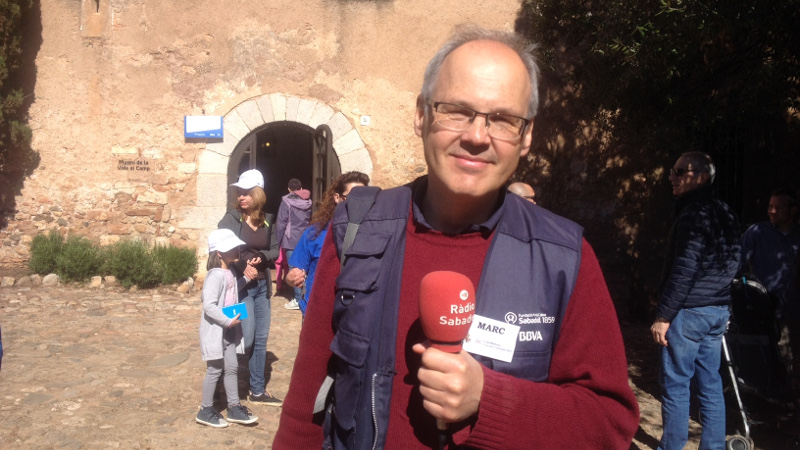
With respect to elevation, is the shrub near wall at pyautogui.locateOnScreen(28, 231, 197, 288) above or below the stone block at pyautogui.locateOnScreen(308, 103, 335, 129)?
below

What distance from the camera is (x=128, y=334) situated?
7.03m

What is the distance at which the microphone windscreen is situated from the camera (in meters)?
1.23

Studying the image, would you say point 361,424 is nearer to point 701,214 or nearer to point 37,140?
point 701,214

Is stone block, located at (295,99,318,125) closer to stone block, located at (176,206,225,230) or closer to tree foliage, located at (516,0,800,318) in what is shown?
stone block, located at (176,206,225,230)

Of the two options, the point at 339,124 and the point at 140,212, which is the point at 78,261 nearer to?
the point at 140,212

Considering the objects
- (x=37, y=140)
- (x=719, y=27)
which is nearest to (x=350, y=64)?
(x=37, y=140)

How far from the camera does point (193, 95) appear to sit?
9695 millimetres

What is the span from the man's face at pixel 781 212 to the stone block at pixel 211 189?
7.08 meters

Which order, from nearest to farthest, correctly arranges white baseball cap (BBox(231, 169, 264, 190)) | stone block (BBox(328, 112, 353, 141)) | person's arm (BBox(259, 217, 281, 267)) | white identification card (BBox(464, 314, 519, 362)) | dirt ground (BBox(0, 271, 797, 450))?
1. white identification card (BBox(464, 314, 519, 362))
2. dirt ground (BBox(0, 271, 797, 450))
3. person's arm (BBox(259, 217, 281, 267))
4. white baseball cap (BBox(231, 169, 264, 190))
5. stone block (BBox(328, 112, 353, 141))

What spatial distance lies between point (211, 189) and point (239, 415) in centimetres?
558

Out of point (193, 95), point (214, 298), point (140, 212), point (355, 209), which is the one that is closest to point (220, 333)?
point (214, 298)

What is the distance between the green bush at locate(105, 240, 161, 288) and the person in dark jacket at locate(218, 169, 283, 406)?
4.45m

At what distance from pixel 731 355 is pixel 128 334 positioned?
562 cm

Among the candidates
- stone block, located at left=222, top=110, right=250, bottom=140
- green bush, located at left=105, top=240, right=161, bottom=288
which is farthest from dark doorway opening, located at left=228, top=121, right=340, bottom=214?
green bush, located at left=105, top=240, right=161, bottom=288
